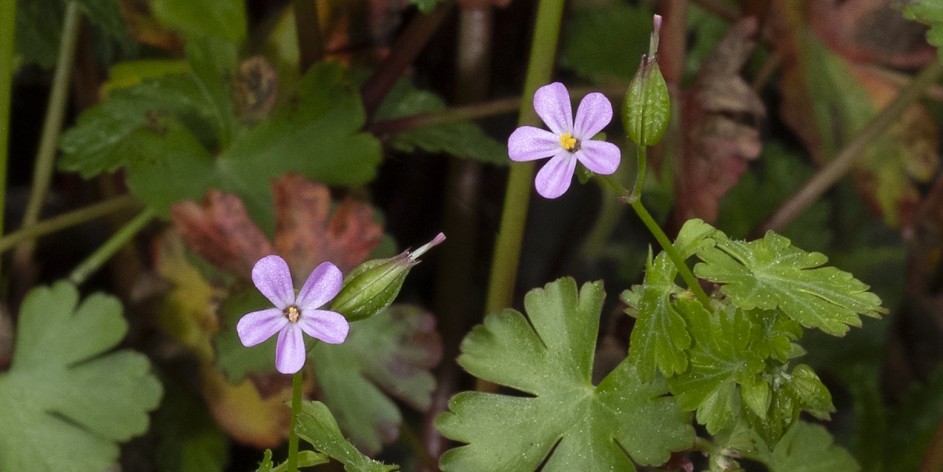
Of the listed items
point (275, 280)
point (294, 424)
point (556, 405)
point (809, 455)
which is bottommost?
point (809, 455)

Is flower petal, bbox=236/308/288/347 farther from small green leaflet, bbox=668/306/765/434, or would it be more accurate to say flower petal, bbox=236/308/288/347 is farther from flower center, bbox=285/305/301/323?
small green leaflet, bbox=668/306/765/434

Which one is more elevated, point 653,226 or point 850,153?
point 653,226

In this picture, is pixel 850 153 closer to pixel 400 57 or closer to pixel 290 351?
pixel 400 57

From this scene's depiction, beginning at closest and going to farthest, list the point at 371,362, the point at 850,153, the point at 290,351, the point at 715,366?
1. the point at 290,351
2. the point at 715,366
3. the point at 371,362
4. the point at 850,153

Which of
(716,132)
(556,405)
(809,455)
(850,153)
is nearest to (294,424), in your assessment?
(556,405)

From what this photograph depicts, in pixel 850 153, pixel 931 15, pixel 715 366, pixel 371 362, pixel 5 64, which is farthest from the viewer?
pixel 850 153

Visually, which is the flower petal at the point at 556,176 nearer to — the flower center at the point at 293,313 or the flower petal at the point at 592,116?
the flower petal at the point at 592,116
